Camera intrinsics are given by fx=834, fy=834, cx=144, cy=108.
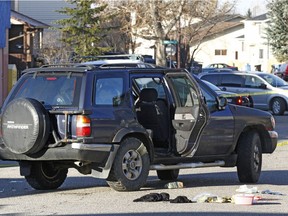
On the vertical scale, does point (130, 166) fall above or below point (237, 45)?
below

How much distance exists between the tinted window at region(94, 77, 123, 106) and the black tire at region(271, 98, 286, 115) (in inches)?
903

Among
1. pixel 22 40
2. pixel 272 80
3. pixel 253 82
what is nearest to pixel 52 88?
pixel 253 82

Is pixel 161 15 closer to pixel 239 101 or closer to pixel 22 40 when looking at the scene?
pixel 22 40

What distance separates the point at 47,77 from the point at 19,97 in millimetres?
504

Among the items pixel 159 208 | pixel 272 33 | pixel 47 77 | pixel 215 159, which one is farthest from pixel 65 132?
pixel 272 33

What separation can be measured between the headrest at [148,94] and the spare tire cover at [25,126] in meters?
1.74

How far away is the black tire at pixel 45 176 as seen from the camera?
12.5 metres

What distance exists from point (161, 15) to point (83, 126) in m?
35.6

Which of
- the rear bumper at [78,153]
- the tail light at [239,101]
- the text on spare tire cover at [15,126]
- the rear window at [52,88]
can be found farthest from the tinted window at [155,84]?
the tail light at [239,101]

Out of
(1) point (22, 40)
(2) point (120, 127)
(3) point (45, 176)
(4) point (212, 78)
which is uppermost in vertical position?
(1) point (22, 40)

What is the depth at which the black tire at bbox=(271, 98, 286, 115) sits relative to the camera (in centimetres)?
3434

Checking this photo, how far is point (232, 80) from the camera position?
1358 inches

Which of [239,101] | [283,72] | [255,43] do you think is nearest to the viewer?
[239,101]

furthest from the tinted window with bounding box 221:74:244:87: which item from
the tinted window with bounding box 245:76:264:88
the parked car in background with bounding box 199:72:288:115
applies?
the tinted window with bounding box 245:76:264:88
